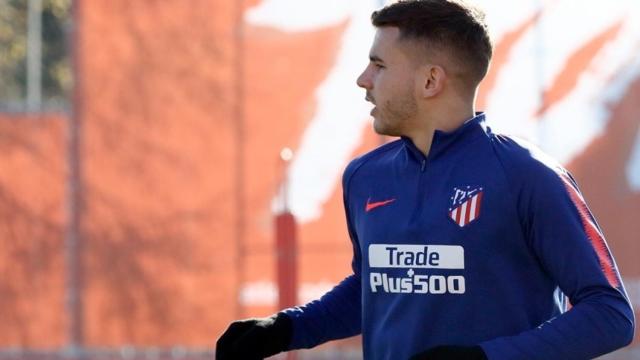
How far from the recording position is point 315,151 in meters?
7.48

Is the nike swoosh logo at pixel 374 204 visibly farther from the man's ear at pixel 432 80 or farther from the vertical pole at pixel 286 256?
the vertical pole at pixel 286 256

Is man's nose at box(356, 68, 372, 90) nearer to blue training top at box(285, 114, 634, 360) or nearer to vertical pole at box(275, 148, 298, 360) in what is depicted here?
blue training top at box(285, 114, 634, 360)

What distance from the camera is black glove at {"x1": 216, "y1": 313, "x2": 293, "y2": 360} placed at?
2816mm

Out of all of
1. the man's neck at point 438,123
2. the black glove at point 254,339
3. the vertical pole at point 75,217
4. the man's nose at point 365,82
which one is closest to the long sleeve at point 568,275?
the man's neck at point 438,123

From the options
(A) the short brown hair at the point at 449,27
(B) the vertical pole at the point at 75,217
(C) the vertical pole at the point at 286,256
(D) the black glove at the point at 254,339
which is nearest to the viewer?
(A) the short brown hair at the point at 449,27

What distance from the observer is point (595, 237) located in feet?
8.27

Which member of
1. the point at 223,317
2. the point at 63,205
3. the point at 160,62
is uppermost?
the point at 160,62

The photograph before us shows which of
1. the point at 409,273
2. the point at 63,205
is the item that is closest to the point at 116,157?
the point at 63,205

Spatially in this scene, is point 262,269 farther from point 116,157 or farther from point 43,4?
point 43,4

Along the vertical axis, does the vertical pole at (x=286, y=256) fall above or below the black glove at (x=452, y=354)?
below

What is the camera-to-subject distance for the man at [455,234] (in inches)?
97.5

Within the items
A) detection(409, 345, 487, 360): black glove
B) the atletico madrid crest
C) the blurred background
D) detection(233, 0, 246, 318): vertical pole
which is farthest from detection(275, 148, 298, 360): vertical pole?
detection(409, 345, 487, 360): black glove

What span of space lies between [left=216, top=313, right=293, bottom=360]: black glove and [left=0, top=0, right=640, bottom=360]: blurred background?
4.42 meters

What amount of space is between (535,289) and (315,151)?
4.92 m
